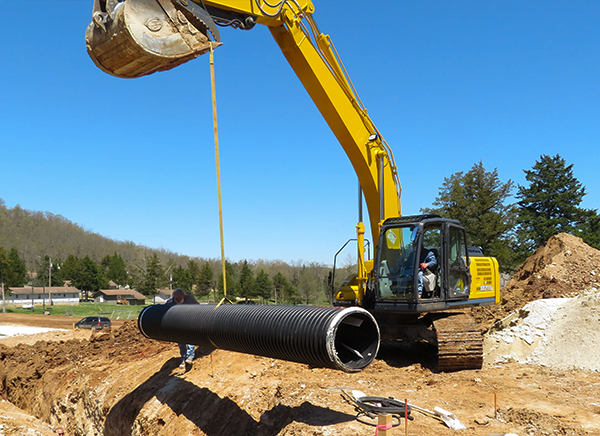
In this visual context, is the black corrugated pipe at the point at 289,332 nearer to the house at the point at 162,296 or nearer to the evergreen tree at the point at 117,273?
the house at the point at 162,296

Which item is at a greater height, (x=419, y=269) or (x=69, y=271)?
(x=419, y=269)

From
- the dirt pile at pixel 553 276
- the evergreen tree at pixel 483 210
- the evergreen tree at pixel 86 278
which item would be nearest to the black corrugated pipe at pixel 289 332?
the dirt pile at pixel 553 276

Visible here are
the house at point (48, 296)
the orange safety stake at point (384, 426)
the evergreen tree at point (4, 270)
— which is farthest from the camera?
the house at point (48, 296)

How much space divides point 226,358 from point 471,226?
38295 millimetres

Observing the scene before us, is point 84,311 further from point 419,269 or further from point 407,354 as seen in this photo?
point 419,269

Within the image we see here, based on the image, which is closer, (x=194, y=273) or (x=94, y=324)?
(x=94, y=324)

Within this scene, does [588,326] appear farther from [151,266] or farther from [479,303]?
[151,266]

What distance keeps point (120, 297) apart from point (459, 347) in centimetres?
8648

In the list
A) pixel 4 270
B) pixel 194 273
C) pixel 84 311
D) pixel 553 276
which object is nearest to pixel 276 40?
pixel 553 276

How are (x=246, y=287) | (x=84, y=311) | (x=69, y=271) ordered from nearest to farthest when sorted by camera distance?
(x=84, y=311)
(x=246, y=287)
(x=69, y=271)

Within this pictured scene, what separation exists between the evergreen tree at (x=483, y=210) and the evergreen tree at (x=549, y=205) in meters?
2.35

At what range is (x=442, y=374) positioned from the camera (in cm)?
902

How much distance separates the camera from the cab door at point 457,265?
9.67 m

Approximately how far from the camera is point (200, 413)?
8336 millimetres
